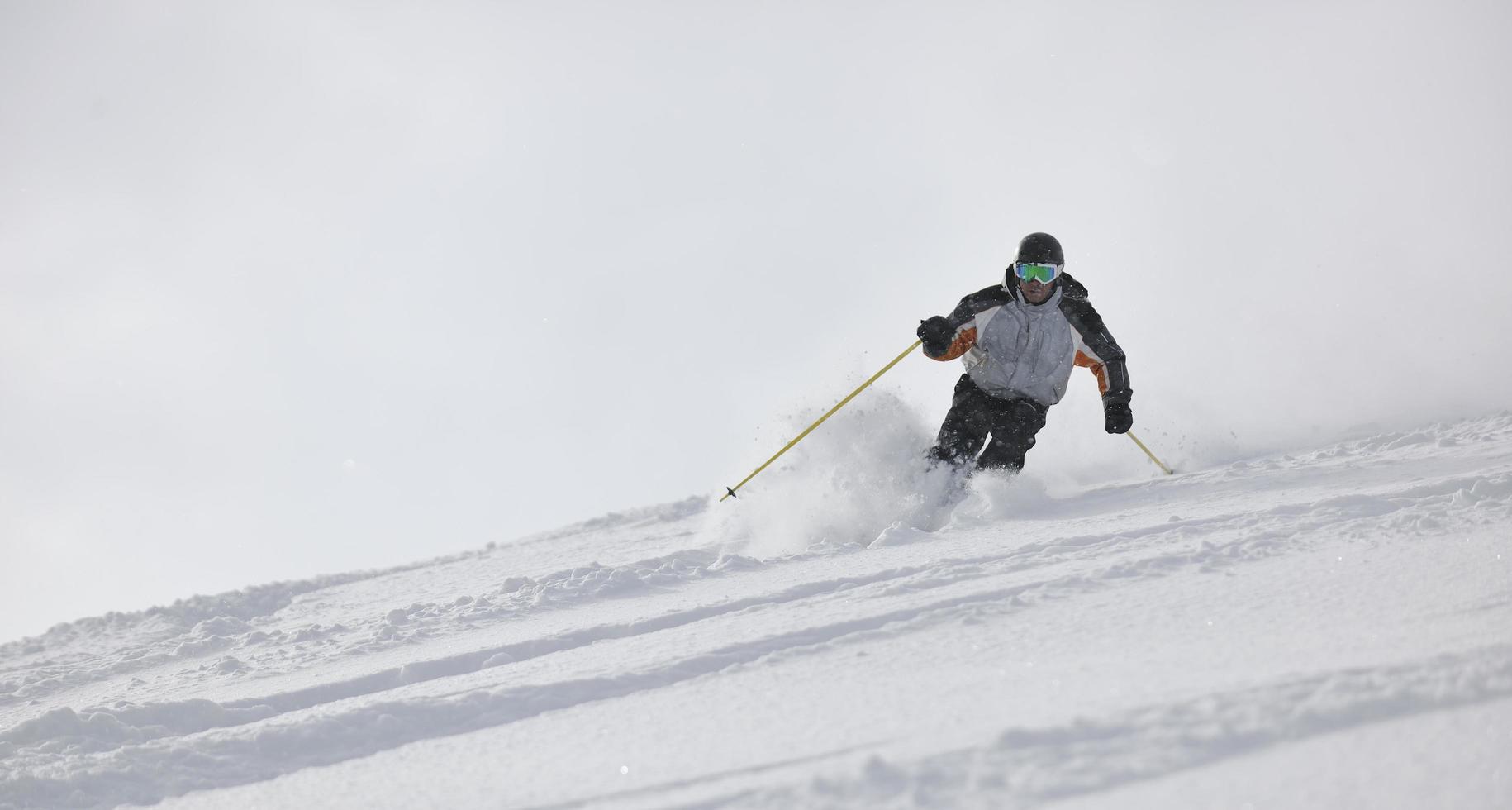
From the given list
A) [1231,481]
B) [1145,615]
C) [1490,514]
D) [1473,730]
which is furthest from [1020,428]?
[1473,730]

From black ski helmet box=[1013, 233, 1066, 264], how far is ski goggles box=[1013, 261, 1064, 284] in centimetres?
2

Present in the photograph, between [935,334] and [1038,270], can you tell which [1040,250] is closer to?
[1038,270]

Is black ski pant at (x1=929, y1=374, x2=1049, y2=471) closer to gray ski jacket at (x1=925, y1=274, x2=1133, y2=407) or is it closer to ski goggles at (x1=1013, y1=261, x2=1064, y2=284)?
gray ski jacket at (x1=925, y1=274, x2=1133, y2=407)

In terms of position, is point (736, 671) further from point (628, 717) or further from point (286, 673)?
point (286, 673)

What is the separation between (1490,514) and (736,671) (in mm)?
2599

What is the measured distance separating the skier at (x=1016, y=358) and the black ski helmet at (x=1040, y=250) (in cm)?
11

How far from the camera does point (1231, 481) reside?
4957mm

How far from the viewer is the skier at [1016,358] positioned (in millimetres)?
5781

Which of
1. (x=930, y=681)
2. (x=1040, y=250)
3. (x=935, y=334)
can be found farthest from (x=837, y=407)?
(x=930, y=681)

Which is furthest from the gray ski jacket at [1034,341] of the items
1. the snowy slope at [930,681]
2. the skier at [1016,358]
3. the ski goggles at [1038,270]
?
the snowy slope at [930,681]

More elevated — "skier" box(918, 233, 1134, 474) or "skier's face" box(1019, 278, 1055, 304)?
"skier's face" box(1019, 278, 1055, 304)

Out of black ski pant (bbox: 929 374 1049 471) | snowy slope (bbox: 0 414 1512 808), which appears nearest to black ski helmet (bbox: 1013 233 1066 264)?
black ski pant (bbox: 929 374 1049 471)

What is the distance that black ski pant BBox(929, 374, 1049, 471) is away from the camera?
5805 mm

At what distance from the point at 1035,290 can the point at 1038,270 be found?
0.16 metres
